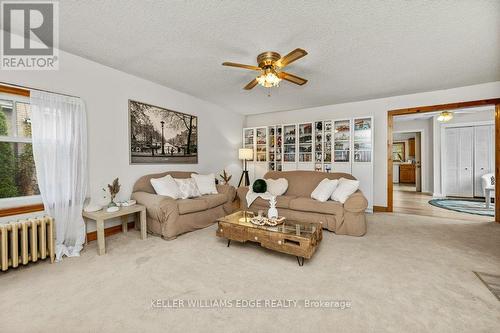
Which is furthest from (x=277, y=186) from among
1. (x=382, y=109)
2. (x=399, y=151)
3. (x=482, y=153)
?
(x=399, y=151)

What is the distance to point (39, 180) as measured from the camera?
7.91 feet

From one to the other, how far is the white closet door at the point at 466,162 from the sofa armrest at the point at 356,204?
16.8ft

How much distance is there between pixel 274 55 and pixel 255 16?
59 cm

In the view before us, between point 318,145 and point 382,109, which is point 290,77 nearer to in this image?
point 318,145

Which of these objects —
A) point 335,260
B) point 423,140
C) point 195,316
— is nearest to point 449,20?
point 335,260

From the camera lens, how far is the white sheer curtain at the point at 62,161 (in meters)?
2.43

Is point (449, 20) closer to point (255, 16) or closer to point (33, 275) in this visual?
point (255, 16)

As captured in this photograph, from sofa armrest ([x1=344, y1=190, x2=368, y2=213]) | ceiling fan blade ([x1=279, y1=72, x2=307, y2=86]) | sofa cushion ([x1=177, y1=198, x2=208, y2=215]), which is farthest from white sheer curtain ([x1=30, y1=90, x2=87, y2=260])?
sofa armrest ([x1=344, y1=190, x2=368, y2=213])

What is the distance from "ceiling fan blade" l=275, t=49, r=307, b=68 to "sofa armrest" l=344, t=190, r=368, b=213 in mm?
2076

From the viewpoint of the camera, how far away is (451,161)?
20.0ft

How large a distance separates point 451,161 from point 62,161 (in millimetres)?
8776

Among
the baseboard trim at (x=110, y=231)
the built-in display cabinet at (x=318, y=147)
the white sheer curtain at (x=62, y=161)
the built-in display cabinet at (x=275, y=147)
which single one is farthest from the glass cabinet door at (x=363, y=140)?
the white sheer curtain at (x=62, y=161)

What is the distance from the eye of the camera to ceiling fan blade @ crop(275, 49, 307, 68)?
6.90 ft

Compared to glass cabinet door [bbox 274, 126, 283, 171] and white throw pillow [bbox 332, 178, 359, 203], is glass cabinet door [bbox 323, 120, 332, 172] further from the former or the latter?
white throw pillow [bbox 332, 178, 359, 203]
